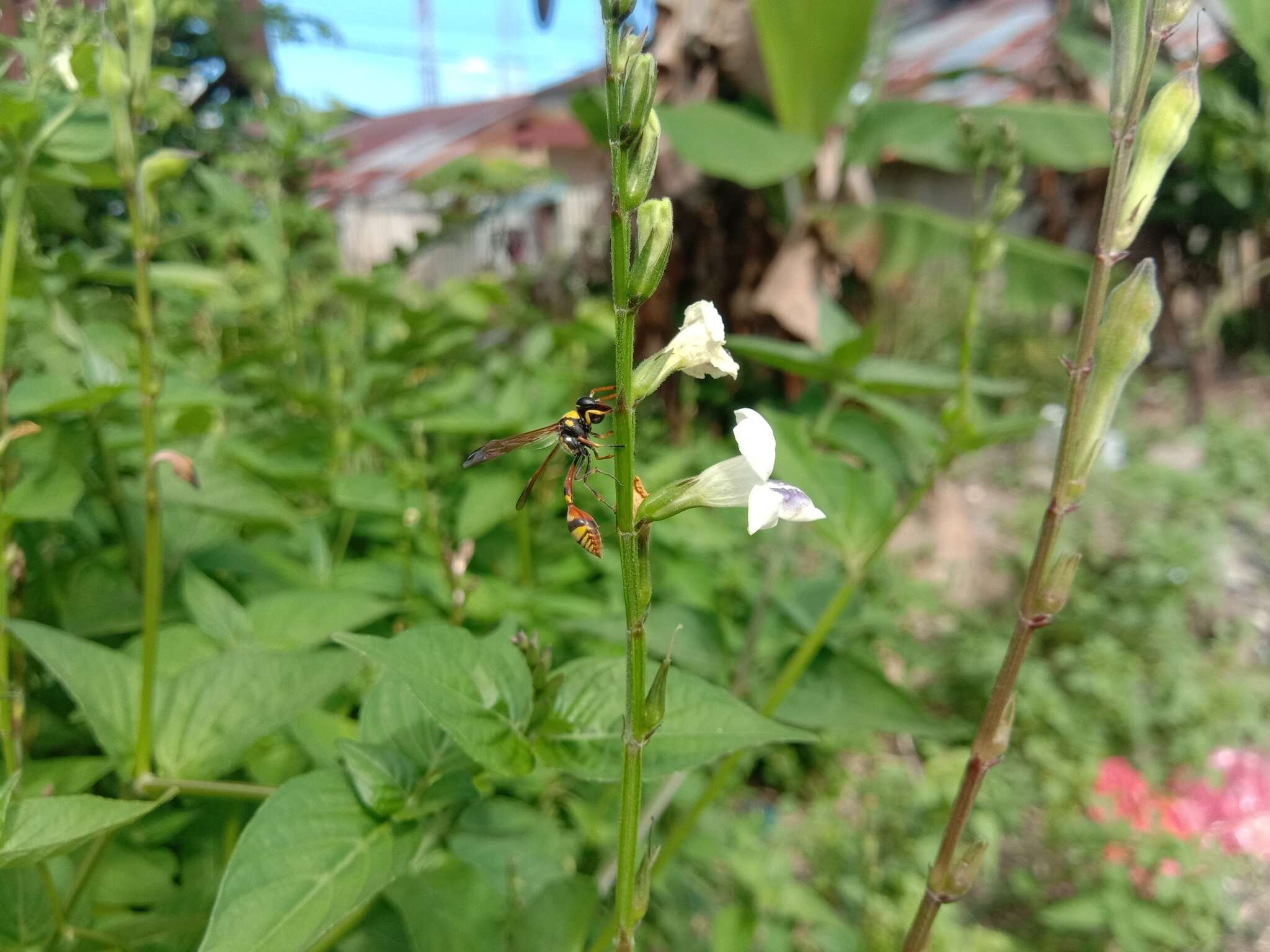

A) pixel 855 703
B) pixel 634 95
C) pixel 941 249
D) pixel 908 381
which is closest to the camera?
pixel 634 95

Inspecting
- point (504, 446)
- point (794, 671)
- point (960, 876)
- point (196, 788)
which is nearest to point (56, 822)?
point (196, 788)

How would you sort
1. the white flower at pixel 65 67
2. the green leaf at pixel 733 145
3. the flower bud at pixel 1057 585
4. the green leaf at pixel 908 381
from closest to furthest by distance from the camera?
the flower bud at pixel 1057 585 → the white flower at pixel 65 67 → the green leaf at pixel 908 381 → the green leaf at pixel 733 145

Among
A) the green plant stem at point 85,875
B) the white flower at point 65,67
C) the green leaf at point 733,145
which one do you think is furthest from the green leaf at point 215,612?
the green leaf at point 733,145

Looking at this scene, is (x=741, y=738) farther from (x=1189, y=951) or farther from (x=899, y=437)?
(x=899, y=437)

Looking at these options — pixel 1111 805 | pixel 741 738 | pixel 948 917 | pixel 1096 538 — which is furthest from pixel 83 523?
pixel 1096 538

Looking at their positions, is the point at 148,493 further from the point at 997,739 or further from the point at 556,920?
the point at 997,739

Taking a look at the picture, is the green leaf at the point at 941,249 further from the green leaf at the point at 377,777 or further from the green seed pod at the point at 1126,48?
the green leaf at the point at 377,777
